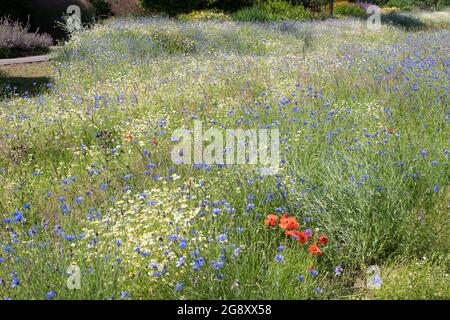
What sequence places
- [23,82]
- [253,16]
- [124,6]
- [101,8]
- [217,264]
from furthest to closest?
[124,6] → [101,8] → [253,16] → [23,82] → [217,264]

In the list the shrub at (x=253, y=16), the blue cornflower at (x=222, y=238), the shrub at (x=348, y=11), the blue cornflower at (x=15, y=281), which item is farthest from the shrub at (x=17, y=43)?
the shrub at (x=348, y=11)

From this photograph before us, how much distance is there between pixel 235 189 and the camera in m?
3.69

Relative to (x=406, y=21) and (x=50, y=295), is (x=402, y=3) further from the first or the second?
(x=50, y=295)

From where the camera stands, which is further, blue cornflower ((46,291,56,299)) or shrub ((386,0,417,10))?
shrub ((386,0,417,10))

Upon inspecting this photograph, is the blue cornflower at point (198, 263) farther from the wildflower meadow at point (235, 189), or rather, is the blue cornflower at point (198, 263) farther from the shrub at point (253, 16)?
Result: the shrub at point (253, 16)

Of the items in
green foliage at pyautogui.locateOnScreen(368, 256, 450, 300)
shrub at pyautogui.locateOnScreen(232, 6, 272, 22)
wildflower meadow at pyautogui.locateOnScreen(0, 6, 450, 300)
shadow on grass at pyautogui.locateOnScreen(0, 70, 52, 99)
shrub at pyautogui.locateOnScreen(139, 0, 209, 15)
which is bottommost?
shadow on grass at pyautogui.locateOnScreen(0, 70, 52, 99)

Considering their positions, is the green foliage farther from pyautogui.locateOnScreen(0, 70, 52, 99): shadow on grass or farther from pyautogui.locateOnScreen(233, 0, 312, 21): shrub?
pyautogui.locateOnScreen(233, 0, 312, 21): shrub

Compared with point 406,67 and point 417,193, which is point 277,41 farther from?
point 417,193

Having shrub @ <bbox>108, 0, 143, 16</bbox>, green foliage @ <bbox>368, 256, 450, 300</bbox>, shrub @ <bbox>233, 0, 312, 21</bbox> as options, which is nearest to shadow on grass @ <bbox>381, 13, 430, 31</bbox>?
shrub @ <bbox>233, 0, 312, 21</bbox>

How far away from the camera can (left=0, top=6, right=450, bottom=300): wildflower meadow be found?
2.89m

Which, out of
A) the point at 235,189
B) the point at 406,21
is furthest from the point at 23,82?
the point at 406,21

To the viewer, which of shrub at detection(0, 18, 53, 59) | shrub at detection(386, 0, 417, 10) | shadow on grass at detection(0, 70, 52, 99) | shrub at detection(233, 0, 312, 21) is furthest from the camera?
shrub at detection(386, 0, 417, 10)

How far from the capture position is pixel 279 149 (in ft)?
14.5
